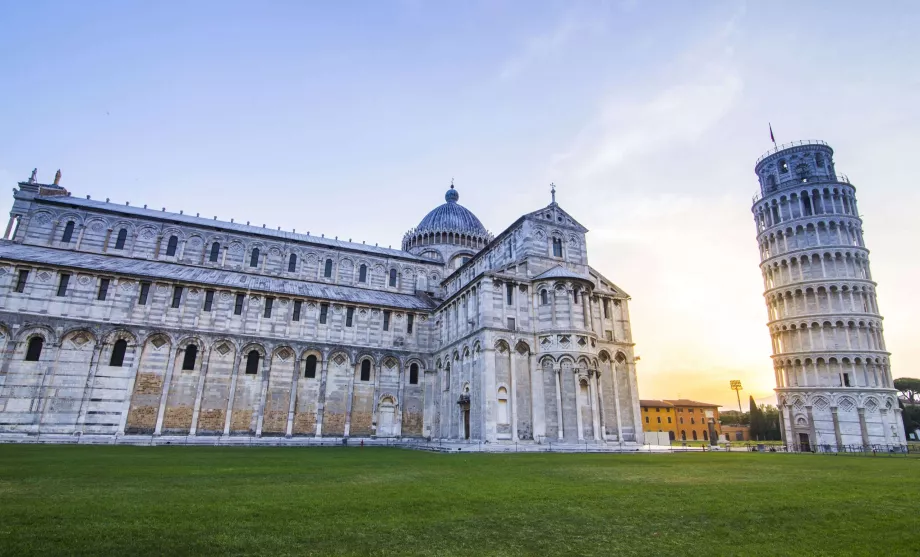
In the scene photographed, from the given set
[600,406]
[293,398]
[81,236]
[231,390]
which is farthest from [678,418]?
[81,236]

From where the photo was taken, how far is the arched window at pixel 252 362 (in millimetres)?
34688

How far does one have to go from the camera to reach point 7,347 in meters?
29.4

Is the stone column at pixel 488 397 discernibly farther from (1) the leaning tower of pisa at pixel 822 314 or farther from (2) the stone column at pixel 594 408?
(1) the leaning tower of pisa at pixel 822 314

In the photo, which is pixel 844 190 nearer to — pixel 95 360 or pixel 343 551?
pixel 343 551

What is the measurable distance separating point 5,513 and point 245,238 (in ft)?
127

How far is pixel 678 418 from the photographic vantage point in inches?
3287

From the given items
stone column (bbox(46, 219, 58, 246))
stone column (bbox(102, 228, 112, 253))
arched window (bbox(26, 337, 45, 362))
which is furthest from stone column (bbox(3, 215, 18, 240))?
arched window (bbox(26, 337, 45, 362))

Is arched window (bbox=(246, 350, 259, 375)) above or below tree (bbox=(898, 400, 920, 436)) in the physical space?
above

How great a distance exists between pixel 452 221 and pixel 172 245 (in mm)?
27419

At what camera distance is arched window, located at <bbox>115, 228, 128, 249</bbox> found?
39219mm

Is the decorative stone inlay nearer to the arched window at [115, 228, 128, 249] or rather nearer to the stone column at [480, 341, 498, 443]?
the arched window at [115, 228, 128, 249]

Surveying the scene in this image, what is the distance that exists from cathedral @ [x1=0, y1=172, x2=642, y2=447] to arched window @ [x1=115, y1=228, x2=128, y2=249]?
8.6 inches

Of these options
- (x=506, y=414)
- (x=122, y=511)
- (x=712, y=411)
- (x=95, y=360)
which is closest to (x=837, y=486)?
(x=122, y=511)

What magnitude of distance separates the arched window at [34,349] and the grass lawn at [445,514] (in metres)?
22.3
